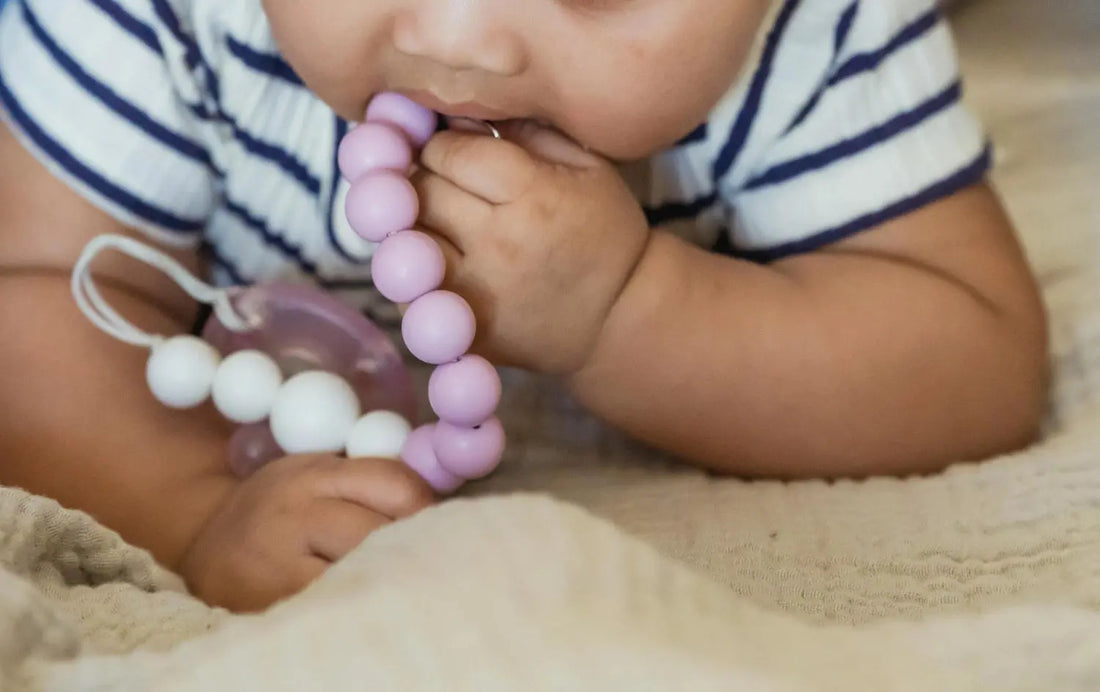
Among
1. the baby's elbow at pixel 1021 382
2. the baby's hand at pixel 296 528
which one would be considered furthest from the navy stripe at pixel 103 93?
the baby's elbow at pixel 1021 382

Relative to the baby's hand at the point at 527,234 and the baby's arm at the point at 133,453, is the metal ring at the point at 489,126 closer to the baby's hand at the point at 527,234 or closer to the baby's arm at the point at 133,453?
the baby's hand at the point at 527,234

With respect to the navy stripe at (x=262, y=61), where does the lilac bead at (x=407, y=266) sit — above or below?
below

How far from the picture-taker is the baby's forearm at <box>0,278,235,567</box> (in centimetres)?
52

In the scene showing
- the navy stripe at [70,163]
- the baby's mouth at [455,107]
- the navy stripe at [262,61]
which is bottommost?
the navy stripe at [70,163]

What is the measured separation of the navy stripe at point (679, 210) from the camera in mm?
643

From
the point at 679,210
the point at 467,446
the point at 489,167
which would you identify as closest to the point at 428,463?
the point at 467,446

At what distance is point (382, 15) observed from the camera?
44cm

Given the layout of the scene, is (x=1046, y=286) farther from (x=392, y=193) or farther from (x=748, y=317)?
(x=392, y=193)

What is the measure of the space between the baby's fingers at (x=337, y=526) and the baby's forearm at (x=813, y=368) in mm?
124

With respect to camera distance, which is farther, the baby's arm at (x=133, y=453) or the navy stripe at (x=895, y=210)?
the navy stripe at (x=895, y=210)

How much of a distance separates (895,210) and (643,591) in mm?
362

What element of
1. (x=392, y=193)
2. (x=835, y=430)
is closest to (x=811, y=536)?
(x=835, y=430)

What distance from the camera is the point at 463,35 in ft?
1.38

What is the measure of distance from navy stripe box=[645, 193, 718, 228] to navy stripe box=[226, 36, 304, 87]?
22cm
